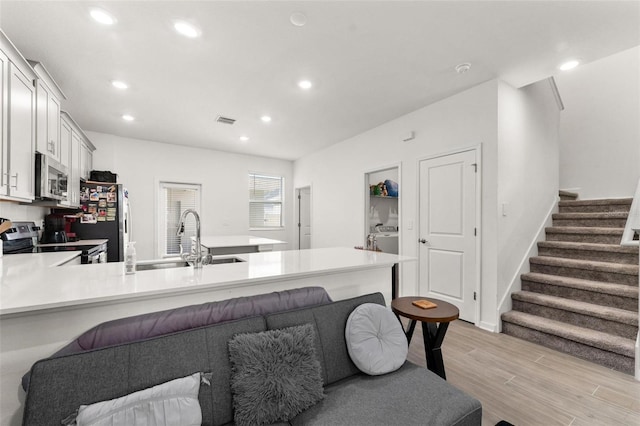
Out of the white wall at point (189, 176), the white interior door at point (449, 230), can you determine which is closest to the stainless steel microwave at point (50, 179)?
the white wall at point (189, 176)

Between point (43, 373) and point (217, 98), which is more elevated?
point (217, 98)

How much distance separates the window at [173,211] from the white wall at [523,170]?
16.7 feet

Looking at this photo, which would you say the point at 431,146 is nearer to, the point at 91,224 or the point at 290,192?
the point at 290,192

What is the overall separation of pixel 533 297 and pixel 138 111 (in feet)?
17.7

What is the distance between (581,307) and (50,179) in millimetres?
5325

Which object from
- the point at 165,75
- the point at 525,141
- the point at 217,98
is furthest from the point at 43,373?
the point at 525,141

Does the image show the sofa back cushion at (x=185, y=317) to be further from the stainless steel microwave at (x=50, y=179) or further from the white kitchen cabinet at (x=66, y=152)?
the white kitchen cabinet at (x=66, y=152)

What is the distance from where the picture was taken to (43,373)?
0.92 m

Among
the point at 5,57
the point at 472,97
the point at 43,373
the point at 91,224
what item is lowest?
the point at 43,373

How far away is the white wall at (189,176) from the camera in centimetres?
491

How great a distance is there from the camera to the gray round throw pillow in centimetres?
145

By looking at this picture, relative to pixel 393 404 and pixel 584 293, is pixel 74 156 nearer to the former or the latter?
pixel 393 404

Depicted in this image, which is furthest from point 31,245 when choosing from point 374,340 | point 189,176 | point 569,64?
point 569,64

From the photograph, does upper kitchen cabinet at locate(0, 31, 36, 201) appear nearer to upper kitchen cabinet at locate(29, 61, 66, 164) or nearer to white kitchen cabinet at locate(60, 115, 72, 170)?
upper kitchen cabinet at locate(29, 61, 66, 164)
